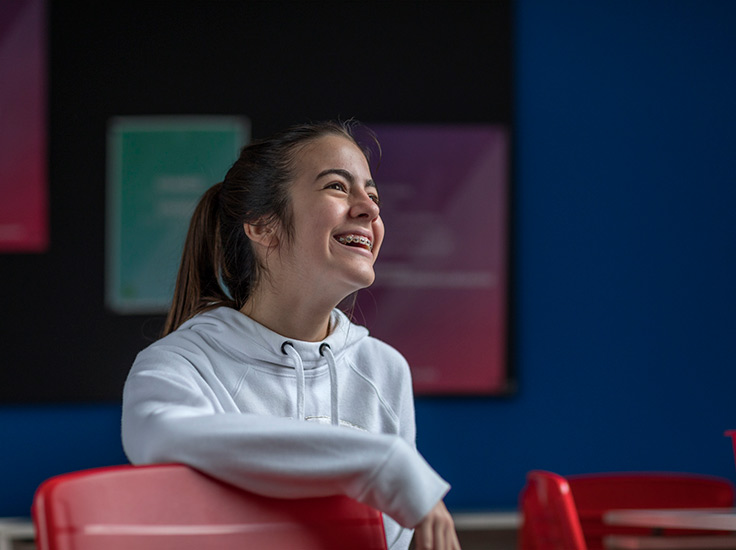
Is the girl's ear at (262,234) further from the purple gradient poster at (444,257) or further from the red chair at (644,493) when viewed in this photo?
the purple gradient poster at (444,257)

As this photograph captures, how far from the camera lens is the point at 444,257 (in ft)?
9.95

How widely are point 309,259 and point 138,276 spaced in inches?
68.2

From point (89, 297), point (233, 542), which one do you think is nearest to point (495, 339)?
point (89, 297)

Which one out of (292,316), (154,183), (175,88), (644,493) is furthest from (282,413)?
(175,88)

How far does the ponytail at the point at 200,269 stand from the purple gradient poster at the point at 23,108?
160cm

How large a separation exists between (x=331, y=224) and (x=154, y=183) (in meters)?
1.79

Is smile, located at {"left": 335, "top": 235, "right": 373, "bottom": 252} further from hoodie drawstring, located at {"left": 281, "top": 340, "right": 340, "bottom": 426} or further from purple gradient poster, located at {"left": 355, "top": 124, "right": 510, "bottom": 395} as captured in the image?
purple gradient poster, located at {"left": 355, "top": 124, "right": 510, "bottom": 395}

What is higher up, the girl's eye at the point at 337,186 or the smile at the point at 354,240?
the girl's eye at the point at 337,186

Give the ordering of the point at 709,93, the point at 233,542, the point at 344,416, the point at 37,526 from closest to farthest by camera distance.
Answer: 1. the point at 37,526
2. the point at 233,542
3. the point at 344,416
4. the point at 709,93

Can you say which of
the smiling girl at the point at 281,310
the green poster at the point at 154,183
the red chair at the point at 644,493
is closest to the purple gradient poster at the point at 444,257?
the green poster at the point at 154,183

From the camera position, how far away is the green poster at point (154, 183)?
117 inches

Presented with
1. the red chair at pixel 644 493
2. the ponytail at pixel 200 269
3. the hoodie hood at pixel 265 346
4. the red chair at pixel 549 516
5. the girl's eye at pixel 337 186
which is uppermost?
the girl's eye at pixel 337 186

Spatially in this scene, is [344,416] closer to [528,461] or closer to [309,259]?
[309,259]

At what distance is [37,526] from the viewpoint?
725 millimetres
